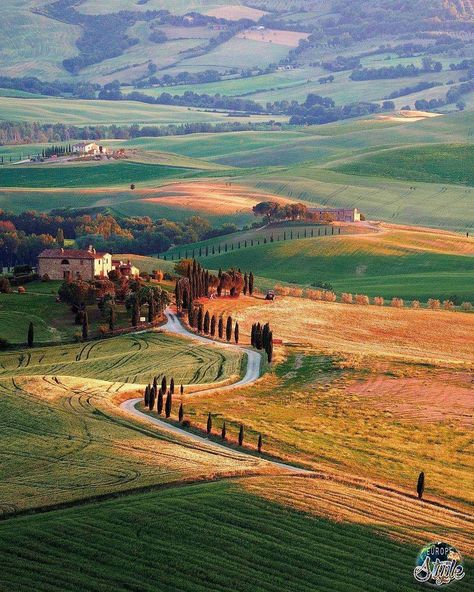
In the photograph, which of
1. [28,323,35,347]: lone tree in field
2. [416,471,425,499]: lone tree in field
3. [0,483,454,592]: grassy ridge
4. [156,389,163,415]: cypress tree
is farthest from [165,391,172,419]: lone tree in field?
[28,323,35,347]: lone tree in field

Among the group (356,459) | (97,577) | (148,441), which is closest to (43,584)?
(97,577)

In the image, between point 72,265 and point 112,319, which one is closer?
point 112,319

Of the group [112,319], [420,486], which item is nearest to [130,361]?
[112,319]

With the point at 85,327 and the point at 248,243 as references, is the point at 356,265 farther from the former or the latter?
the point at 85,327

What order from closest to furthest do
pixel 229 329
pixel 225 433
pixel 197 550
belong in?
pixel 197 550
pixel 225 433
pixel 229 329

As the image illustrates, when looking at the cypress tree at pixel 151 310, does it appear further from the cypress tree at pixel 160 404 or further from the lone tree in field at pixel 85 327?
the cypress tree at pixel 160 404

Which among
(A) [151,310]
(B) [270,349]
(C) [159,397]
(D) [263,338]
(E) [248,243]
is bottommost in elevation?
(E) [248,243]
